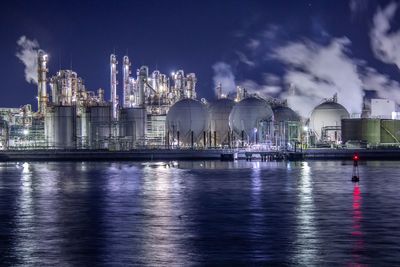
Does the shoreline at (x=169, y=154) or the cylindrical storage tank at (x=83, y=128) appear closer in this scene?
the shoreline at (x=169, y=154)

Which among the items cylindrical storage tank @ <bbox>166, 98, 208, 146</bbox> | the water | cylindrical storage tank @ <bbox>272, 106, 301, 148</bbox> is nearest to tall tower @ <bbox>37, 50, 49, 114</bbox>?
cylindrical storage tank @ <bbox>166, 98, 208, 146</bbox>

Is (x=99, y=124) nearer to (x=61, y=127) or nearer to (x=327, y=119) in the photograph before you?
(x=61, y=127)

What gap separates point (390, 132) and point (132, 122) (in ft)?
144

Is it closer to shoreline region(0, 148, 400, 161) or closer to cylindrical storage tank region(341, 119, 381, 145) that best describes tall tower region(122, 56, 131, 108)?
shoreline region(0, 148, 400, 161)

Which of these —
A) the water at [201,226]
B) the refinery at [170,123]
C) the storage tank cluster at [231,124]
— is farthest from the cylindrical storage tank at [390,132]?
the water at [201,226]

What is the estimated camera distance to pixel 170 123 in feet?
457

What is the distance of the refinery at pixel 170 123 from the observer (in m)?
135

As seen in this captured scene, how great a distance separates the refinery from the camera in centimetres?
13488

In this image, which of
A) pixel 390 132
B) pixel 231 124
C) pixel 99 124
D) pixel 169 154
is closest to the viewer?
pixel 169 154

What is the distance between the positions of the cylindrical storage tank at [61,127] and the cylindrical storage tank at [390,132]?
172ft

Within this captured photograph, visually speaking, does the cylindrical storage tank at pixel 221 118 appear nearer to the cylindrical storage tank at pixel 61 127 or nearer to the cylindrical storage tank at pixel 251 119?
→ the cylindrical storage tank at pixel 251 119

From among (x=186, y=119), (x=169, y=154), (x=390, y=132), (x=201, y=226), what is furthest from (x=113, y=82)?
(x=201, y=226)

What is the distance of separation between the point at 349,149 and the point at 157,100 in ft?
148

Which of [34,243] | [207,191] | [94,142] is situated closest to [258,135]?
[94,142]
